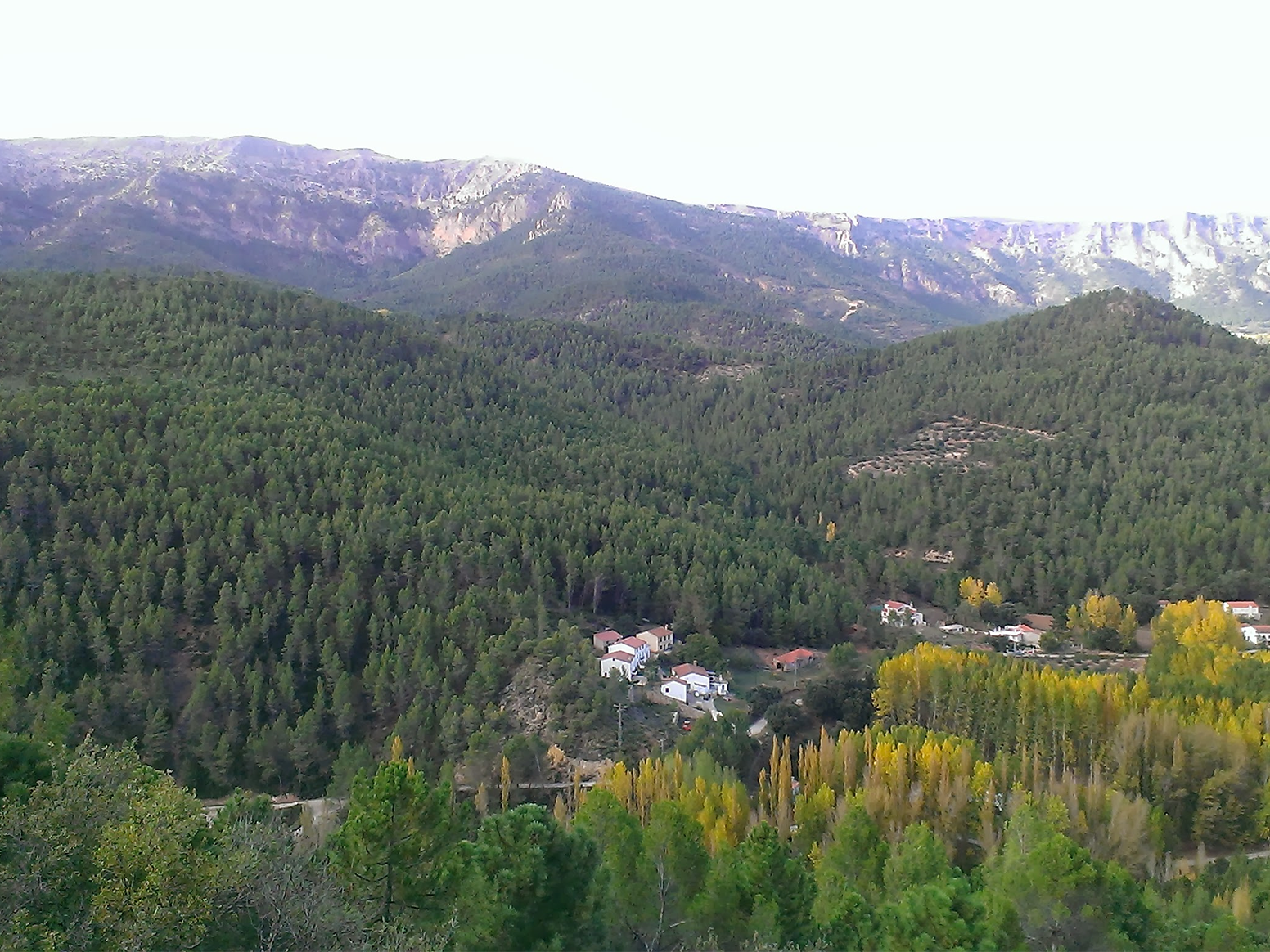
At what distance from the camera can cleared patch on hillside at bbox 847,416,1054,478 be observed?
300ft

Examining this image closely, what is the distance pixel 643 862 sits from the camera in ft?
70.9

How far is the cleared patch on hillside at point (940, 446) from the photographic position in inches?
3600

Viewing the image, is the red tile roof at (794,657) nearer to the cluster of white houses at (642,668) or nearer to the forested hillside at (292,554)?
the forested hillside at (292,554)

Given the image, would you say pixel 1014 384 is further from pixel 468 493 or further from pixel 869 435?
pixel 468 493

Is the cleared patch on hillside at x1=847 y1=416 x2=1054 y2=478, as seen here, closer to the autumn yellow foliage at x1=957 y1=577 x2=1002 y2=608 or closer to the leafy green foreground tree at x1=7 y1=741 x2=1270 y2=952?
the autumn yellow foliage at x1=957 y1=577 x2=1002 y2=608

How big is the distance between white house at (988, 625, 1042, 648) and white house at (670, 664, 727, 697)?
2278 centimetres

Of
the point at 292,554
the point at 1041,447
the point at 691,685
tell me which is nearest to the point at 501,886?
the point at 691,685

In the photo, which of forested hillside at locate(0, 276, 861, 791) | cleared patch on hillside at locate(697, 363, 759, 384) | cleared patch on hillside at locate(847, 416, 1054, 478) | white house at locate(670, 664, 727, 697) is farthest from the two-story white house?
cleared patch on hillside at locate(697, 363, 759, 384)

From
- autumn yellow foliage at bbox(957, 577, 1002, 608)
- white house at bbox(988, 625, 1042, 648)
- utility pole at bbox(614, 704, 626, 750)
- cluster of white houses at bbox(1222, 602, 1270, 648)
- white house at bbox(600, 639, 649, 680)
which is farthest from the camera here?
autumn yellow foliage at bbox(957, 577, 1002, 608)

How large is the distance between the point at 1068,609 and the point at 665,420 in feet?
206

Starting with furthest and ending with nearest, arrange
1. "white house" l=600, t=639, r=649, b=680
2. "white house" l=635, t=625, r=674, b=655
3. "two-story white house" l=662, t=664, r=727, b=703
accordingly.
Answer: "white house" l=635, t=625, r=674, b=655 < "white house" l=600, t=639, r=649, b=680 < "two-story white house" l=662, t=664, r=727, b=703

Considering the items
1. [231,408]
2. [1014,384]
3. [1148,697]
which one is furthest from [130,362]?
[1014,384]

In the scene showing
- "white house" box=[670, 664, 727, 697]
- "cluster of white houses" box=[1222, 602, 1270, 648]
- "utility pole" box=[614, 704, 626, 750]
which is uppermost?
"cluster of white houses" box=[1222, 602, 1270, 648]

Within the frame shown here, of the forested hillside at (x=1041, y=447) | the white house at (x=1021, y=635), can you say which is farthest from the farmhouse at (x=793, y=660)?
the forested hillside at (x=1041, y=447)
